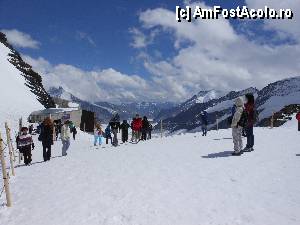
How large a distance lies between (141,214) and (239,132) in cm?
780

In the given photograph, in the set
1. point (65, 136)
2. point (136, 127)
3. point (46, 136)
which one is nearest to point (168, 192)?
point (46, 136)

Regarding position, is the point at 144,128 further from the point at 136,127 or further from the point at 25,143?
the point at 25,143

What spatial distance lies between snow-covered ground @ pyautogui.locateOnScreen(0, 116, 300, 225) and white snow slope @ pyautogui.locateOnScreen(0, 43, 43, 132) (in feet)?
139

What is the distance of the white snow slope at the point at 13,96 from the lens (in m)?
60.0

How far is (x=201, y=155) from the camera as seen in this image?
642 inches

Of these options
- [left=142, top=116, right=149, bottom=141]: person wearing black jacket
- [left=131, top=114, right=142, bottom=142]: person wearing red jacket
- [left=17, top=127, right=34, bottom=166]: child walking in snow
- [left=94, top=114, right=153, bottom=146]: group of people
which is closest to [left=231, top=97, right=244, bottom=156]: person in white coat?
[left=17, top=127, right=34, bottom=166]: child walking in snow

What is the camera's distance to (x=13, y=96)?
69062 millimetres

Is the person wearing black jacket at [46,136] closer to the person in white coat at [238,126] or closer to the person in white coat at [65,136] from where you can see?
the person in white coat at [65,136]

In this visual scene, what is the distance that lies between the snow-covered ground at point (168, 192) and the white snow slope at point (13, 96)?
1662 inches

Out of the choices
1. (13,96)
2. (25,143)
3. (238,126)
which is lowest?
(25,143)

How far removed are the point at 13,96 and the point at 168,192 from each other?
63905mm

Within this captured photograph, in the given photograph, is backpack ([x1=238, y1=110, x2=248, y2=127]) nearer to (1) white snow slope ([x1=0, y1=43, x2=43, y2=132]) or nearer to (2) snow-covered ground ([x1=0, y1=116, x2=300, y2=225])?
(2) snow-covered ground ([x1=0, y1=116, x2=300, y2=225])

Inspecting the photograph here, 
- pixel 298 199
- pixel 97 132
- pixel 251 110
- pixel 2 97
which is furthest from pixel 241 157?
pixel 2 97

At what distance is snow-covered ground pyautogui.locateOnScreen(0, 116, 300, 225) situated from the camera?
8320 millimetres
